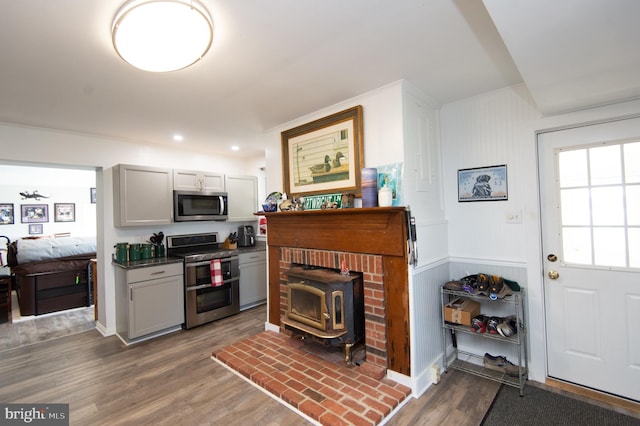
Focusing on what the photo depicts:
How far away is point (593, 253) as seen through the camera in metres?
2.19

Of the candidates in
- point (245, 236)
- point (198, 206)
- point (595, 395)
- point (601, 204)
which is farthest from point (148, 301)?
point (601, 204)

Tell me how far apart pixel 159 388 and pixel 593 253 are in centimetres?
353

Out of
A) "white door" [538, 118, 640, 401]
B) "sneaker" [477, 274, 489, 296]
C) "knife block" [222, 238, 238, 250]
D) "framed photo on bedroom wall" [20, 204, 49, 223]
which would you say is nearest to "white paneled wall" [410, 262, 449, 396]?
"sneaker" [477, 274, 489, 296]

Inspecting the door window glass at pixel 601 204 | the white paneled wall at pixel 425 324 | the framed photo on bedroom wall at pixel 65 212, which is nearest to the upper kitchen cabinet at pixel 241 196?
the white paneled wall at pixel 425 324

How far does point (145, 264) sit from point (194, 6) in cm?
284

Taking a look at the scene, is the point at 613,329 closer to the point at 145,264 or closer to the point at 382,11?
the point at 382,11

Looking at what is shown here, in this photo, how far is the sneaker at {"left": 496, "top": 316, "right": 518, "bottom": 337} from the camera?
221cm

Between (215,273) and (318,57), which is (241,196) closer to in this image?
(215,273)

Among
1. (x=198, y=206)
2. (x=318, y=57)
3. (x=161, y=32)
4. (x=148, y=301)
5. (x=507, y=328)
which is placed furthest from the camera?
(x=198, y=206)

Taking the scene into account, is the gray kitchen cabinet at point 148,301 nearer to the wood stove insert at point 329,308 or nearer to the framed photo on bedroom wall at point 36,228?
the wood stove insert at point 329,308

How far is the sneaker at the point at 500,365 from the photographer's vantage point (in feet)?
7.62

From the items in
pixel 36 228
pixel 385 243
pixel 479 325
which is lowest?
pixel 479 325

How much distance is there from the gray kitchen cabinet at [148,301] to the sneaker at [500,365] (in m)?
3.27

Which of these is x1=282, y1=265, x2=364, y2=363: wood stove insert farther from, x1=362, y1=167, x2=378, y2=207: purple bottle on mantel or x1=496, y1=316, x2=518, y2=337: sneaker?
x1=496, y1=316, x2=518, y2=337: sneaker
